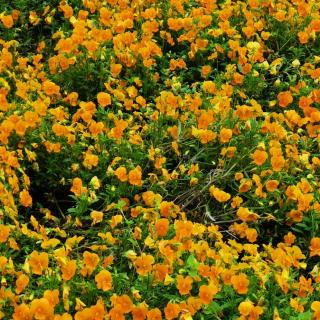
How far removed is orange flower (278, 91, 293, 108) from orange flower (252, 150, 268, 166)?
836 mm

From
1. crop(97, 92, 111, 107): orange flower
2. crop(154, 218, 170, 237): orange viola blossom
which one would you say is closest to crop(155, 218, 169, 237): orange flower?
crop(154, 218, 170, 237): orange viola blossom

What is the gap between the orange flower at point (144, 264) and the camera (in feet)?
9.37

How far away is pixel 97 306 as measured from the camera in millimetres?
2637

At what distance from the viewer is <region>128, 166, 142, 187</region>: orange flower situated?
3.48 m

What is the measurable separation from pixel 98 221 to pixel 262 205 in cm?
92

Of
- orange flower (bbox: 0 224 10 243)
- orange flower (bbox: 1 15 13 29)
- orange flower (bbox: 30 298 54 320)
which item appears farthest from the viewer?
orange flower (bbox: 1 15 13 29)

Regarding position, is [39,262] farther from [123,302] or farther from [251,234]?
[251,234]

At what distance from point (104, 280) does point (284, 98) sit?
211 centimetres

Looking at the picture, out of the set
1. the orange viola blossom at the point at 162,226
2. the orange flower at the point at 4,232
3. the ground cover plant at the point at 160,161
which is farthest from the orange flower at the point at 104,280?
the orange flower at the point at 4,232

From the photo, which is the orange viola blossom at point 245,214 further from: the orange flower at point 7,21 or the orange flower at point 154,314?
the orange flower at point 7,21

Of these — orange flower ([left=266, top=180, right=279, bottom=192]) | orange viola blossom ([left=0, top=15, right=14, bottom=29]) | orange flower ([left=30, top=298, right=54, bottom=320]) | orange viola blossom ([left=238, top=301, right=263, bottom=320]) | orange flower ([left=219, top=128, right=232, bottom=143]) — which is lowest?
orange flower ([left=266, top=180, right=279, bottom=192])

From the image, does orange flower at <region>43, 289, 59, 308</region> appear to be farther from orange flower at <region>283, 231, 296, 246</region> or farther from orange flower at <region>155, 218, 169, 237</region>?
orange flower at <region>283, 231, 296, 246</region>

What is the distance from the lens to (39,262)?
281 centimetres

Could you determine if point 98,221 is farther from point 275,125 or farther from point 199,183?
point 275,125
